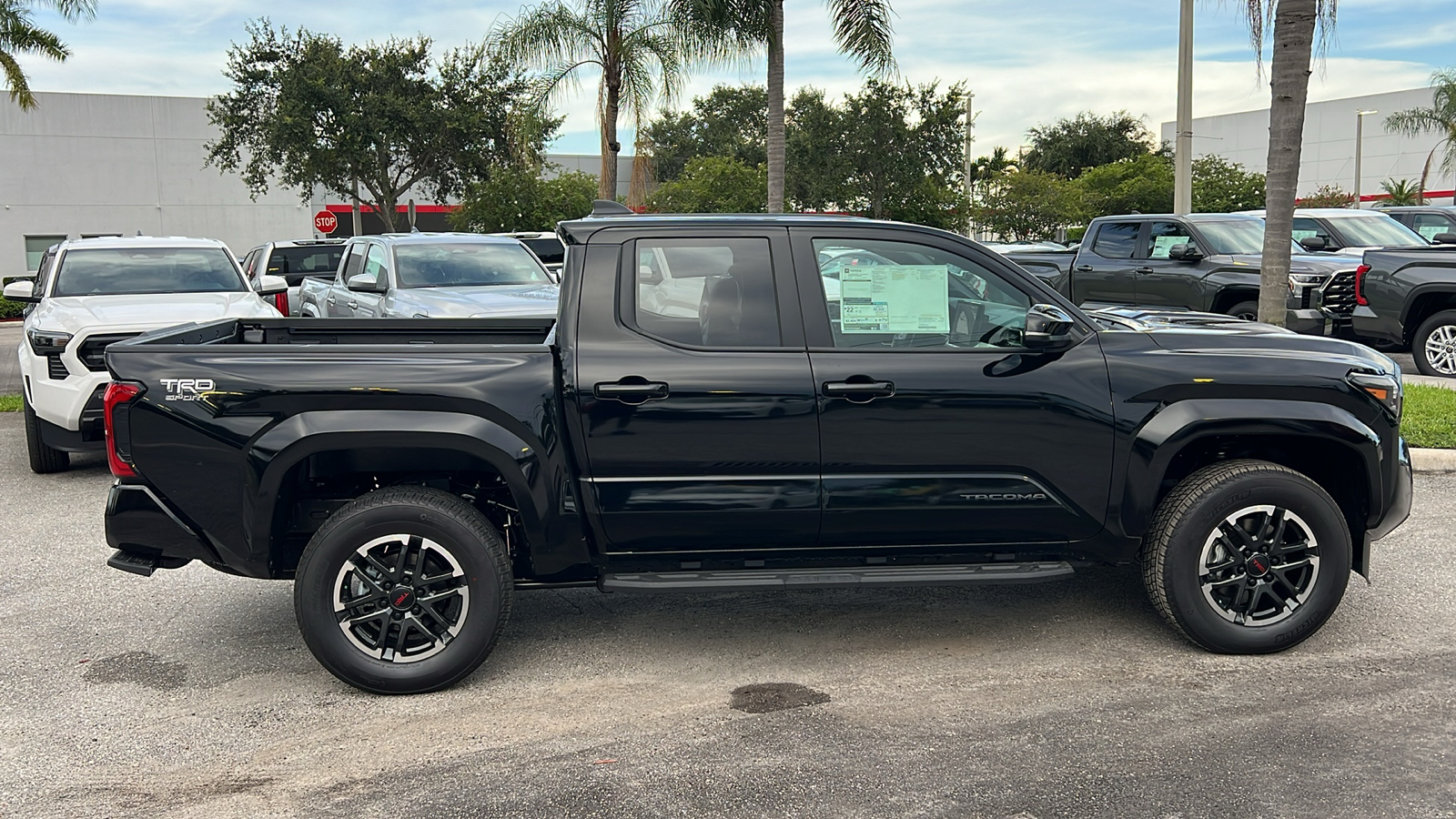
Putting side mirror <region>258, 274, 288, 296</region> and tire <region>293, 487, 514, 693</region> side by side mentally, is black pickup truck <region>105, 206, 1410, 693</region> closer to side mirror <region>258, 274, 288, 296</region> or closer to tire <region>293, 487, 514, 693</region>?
tire <region>293, 487, 514, 693</region>

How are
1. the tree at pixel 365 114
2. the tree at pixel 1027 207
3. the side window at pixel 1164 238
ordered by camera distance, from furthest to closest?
the tree at pixel 1027 207
the tree at pixel 365 114
the side window at pixel 1164 238

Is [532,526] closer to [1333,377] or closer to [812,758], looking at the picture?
[812,758]

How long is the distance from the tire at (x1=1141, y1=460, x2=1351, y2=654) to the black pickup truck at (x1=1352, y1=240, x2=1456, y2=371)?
9.07m

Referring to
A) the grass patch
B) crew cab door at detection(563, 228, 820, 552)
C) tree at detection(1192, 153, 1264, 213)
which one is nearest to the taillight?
crew cab door at detection(563, 228, 820, 552)

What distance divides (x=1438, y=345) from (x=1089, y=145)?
5565 cm

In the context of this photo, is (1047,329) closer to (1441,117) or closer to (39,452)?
(39,452)

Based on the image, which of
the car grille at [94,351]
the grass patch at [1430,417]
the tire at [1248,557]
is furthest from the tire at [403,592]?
the grass patch at [1430,417]

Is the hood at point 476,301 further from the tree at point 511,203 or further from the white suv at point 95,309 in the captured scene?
the tree at point 511,203

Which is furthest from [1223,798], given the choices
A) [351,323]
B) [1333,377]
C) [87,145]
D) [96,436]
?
[87,145]

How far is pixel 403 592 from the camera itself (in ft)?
15.1

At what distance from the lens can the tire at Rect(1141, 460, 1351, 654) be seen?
4.78m

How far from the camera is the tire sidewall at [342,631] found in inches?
179

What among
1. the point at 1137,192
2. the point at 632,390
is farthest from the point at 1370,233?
the point at 1137,192

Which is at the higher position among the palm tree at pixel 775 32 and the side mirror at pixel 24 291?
the palm tree at pixel 775 32
